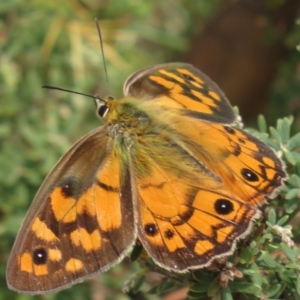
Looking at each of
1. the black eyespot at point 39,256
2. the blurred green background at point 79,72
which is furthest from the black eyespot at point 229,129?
the blurred green background at point 79,72

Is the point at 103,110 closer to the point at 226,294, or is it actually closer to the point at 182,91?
the point at 182,91

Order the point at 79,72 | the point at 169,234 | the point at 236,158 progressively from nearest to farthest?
the point at 169,234 → the point at 236,158 → the point at 79,72

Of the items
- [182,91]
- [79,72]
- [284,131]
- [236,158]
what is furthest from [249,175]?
[79,72]

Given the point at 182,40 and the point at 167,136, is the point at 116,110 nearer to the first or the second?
the point at 167,136

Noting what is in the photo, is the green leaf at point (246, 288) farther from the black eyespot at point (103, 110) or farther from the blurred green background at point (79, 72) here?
the blurred green background at point (79, 72)

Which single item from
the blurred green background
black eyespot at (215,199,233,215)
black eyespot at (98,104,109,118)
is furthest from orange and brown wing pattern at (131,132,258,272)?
the blurred green background

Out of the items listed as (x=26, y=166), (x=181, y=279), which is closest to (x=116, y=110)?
(x=181, y=279)
